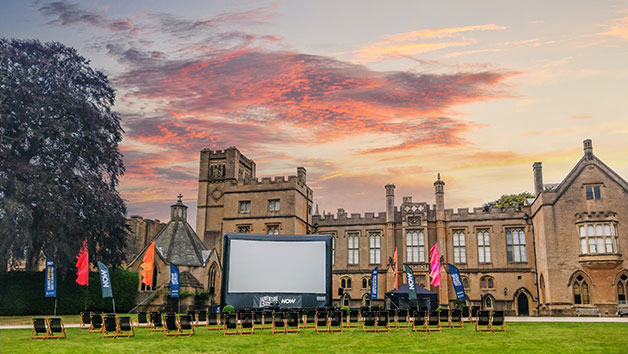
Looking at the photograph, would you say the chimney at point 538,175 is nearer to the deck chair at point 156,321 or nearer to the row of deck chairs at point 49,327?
the deck chair at point 156,321

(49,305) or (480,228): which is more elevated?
(480,228)

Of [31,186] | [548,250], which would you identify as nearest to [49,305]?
[31,186]

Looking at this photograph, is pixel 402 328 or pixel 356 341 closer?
pixel 356 341

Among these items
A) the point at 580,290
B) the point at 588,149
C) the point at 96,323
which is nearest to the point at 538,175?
the point at 588,149

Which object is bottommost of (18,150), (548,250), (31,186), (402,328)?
(402,328)

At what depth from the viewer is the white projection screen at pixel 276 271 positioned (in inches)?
1122

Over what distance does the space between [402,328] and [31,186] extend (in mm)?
19163

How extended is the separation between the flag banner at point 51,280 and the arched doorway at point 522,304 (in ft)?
100.0

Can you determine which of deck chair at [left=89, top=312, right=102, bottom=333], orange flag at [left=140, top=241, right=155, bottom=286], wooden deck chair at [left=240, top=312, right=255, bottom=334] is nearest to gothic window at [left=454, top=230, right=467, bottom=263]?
orange flag at [left=140, top=241, right=155, bottom=286]

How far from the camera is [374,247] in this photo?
41.0m

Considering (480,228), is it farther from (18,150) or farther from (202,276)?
(18,150)

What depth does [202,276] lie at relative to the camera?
34531 mm

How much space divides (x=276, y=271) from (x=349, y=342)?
1452cm

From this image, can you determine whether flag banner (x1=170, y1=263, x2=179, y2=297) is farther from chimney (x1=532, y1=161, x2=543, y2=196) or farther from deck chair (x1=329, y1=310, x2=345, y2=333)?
chimney (x1=532, y1=161, x2=543, y2=196)
